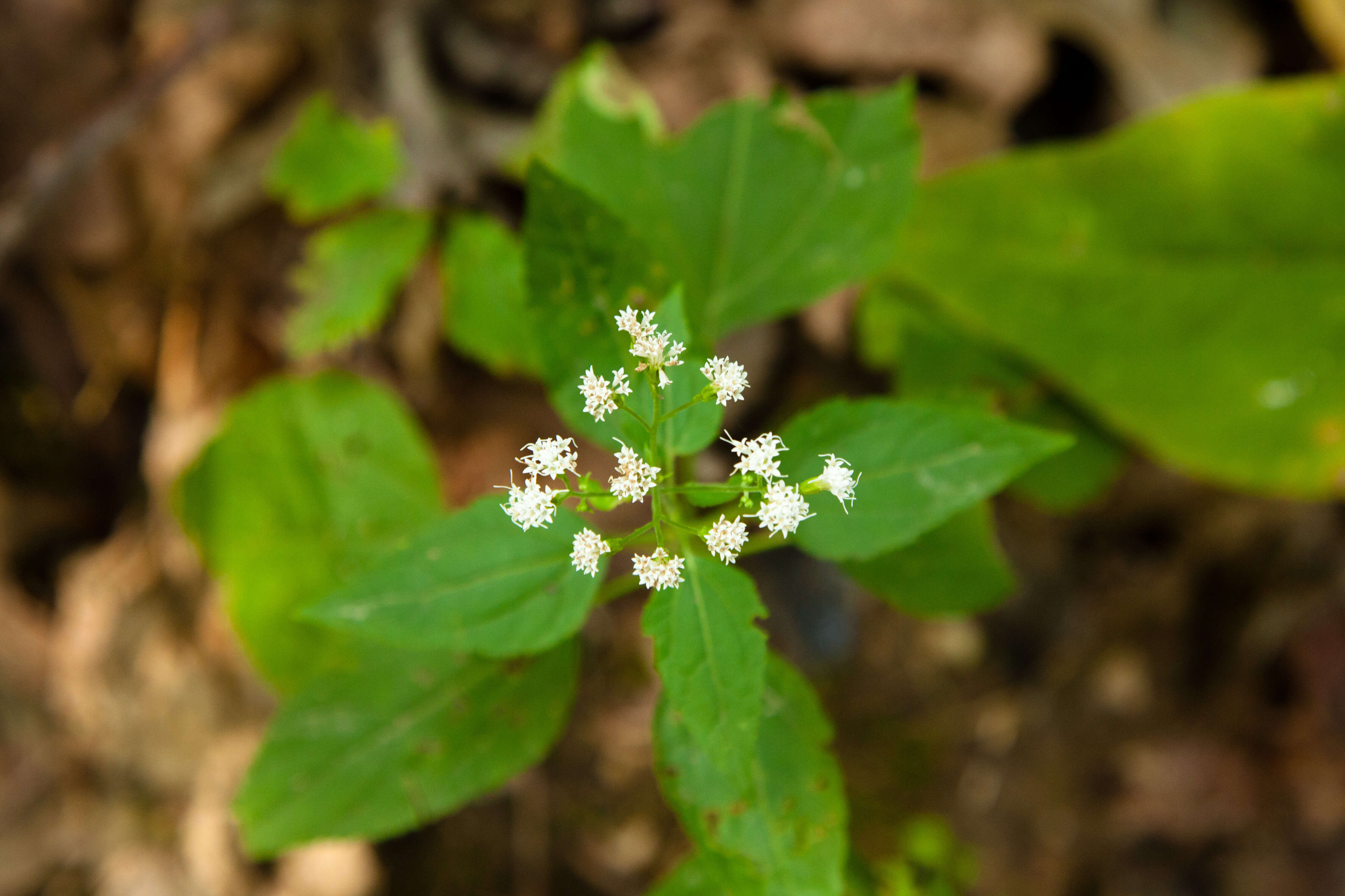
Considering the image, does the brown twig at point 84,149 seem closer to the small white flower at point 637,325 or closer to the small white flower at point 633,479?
the small white flower at point 637,325

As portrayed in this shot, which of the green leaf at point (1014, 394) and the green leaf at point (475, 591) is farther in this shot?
the green leaf at point (1014, 394)

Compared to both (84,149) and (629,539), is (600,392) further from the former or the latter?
(84,149)

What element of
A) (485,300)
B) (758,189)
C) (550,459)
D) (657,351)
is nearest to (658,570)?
(550,459)

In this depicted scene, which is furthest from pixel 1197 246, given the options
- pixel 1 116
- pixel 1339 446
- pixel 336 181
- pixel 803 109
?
pixel 1 116

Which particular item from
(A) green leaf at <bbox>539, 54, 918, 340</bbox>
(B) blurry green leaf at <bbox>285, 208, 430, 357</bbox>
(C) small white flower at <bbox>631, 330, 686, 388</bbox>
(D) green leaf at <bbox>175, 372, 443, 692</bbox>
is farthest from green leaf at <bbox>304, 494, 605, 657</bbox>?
(B) blurry green leaf at <bbox>285, 208, 430, 357</bbox>

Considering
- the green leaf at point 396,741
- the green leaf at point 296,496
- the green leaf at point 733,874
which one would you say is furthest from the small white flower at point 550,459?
the green leaf at point 296,496

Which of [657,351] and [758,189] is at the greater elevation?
[758,189]

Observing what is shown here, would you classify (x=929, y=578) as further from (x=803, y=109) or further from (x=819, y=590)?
(x=803, y=109)

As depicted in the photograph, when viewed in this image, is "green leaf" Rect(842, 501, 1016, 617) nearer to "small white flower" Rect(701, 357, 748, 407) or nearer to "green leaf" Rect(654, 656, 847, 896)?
"green leaf" Rect(654, 656, 847, 896)
